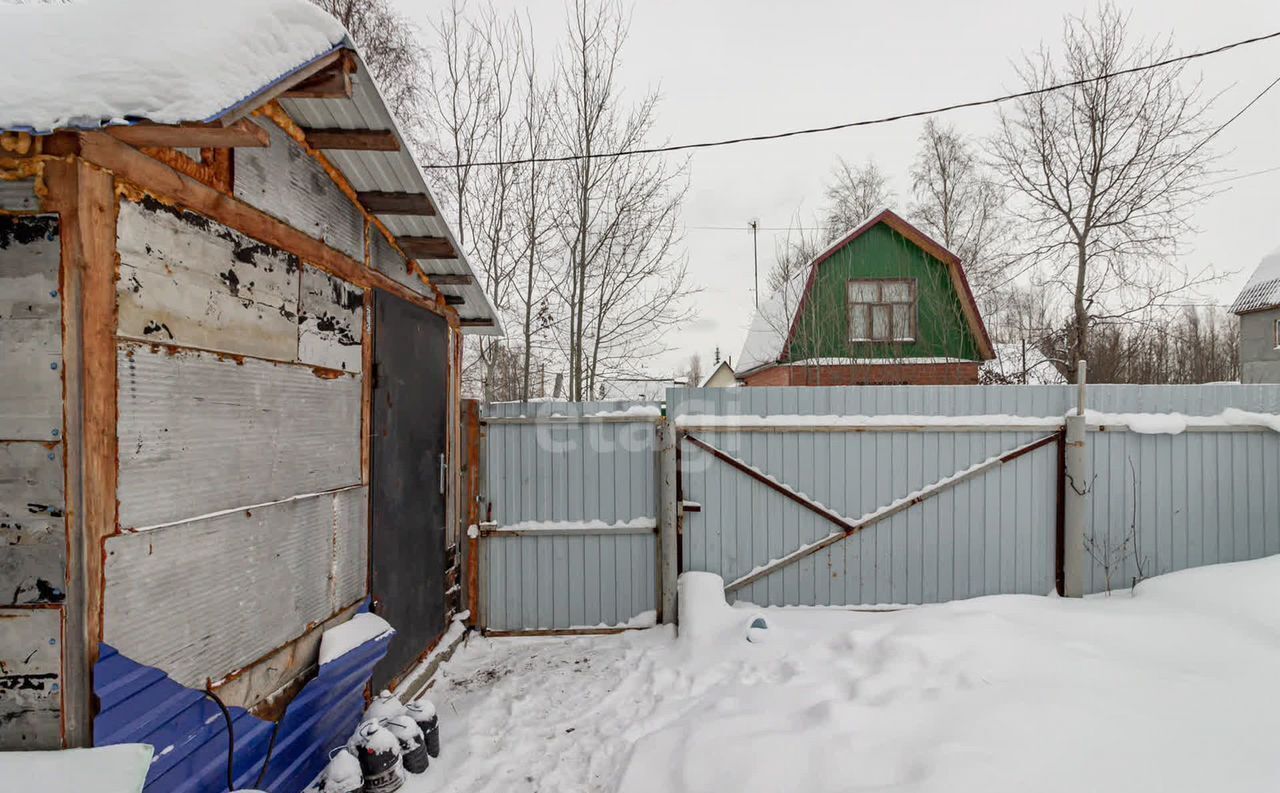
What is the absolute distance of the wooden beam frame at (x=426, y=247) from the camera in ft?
12.4

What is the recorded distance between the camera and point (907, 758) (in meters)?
2.45

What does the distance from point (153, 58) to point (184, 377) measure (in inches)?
41.3

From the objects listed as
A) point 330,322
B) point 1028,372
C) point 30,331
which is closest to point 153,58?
point 30,331

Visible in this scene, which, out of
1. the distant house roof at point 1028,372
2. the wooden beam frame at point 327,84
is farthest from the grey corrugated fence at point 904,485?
the distant house roof at point 1028,372

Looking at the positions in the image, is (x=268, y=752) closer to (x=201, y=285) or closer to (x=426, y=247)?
(x=201, y=285)

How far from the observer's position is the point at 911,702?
114 inches

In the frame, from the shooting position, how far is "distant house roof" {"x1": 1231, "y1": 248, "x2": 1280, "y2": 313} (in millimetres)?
16047

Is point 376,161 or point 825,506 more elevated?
point 376,161

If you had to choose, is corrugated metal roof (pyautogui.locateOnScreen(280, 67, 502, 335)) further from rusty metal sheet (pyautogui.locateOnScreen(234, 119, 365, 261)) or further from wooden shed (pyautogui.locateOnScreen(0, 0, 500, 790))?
rusty metal sheet (pyautogui.locateOnScreen(234, 119, 365, 261))

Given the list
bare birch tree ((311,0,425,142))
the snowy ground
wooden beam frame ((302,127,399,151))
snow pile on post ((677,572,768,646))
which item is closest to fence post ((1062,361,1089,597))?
the snowy ground

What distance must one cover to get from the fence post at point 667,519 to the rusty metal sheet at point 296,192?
2573 mm

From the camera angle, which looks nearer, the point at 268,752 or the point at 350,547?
the point at 268,752

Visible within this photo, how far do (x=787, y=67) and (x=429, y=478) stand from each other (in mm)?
6857

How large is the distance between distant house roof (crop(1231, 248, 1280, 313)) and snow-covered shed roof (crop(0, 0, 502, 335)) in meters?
24.0
